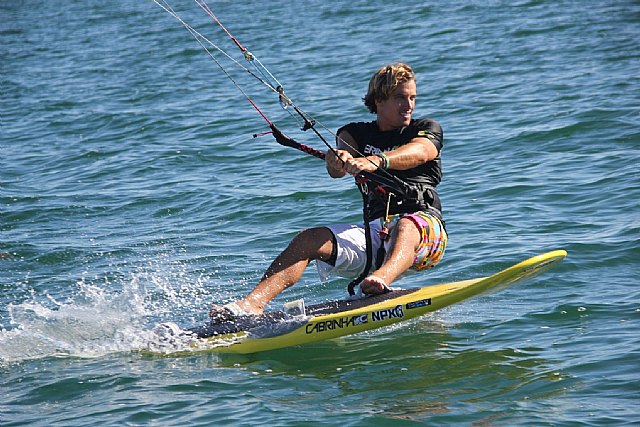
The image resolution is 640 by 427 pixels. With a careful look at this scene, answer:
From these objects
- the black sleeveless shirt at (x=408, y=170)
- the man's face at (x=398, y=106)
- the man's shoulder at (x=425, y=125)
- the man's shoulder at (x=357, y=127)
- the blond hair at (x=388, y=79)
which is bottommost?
the black sleeveless shirt at (x=408, y=170)

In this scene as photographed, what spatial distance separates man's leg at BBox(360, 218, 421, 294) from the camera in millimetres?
6789

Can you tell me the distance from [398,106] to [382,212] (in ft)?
2.45

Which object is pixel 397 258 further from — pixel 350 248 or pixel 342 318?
pixel 342 318

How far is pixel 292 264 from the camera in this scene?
22.8 ft

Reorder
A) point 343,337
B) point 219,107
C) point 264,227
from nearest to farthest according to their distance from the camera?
point 343,337 → point 264,227 → point 219,107

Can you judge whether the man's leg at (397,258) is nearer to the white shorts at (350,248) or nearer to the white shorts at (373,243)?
the white shorts at (373,243)

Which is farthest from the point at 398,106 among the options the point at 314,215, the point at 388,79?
the point at 314,215

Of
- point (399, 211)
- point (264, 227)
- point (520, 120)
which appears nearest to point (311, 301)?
point (399, 211)

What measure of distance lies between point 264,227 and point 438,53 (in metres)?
8.36

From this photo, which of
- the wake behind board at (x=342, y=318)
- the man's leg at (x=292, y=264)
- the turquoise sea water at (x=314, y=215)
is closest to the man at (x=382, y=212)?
the man's leg at (x=292, y=264)

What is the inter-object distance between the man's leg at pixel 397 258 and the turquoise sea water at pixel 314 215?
549 millimetres

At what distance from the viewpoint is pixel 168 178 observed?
12555 mm

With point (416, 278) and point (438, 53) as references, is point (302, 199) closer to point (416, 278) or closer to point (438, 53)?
point (416, 278)

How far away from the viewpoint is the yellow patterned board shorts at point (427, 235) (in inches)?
274
